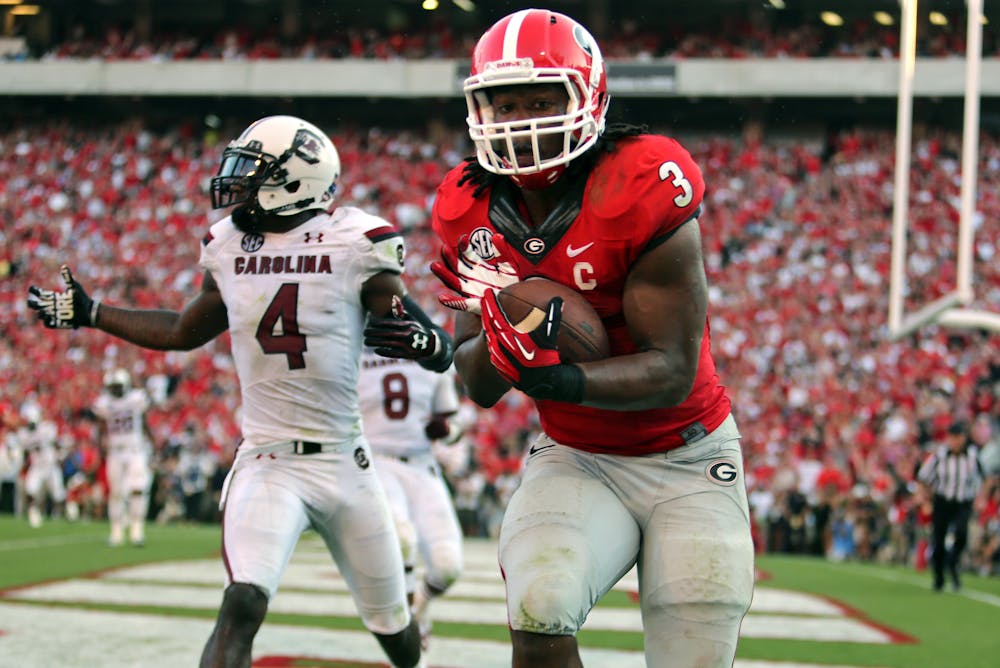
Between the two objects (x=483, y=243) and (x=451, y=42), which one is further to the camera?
(x=451, y=42)

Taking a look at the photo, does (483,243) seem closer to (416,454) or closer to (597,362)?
(597,362)

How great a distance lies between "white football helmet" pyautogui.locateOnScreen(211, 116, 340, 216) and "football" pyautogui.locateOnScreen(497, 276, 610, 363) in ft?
5.45

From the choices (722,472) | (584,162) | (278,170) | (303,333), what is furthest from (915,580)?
(584,162)

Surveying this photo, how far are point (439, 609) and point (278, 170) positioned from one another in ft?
13.8

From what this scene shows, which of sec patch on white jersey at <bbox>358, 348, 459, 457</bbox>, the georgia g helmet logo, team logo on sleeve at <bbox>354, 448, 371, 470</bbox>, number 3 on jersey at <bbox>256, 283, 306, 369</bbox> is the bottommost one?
sec patch on white jersey at <bbox>358, 348, 459, 457</bbox>

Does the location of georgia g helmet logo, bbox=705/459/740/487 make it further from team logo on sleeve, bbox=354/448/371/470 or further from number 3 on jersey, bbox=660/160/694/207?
team logo on sleeve, bbox=354/448/371/470

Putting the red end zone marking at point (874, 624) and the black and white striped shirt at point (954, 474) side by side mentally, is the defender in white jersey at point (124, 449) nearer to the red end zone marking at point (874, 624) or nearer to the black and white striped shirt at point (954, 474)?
the red end zone marking at point (874, 624)

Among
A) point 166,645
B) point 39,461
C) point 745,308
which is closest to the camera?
point 166,645

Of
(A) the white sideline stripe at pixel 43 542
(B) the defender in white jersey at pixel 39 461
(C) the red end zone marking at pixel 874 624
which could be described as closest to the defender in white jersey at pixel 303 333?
(C) the red end zone marking at pixel 874 624

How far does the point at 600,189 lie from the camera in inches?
114

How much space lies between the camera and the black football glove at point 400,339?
12.9 ft

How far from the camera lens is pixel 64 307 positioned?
14.6ft

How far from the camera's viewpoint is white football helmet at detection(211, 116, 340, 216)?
4281 mm

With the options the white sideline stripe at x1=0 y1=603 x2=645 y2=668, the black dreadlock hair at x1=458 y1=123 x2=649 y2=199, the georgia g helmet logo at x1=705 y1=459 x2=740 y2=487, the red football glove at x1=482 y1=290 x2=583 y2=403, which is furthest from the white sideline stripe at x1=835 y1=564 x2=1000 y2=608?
the red football glove at x1=482 y1=290 x2=583 y2=403
